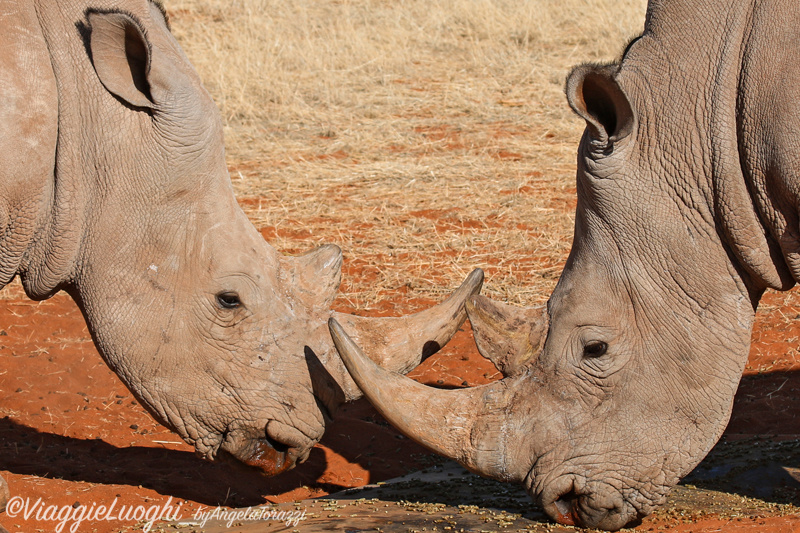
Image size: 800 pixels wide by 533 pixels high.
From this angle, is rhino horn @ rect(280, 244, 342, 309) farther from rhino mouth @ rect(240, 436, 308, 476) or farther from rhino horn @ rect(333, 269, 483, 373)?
rhino mouth @ rect(240, 436, 308, 476)

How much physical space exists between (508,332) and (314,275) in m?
0.86

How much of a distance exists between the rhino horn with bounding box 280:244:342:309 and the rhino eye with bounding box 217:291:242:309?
0.23 m

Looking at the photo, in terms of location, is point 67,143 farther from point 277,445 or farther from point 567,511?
point 567,511

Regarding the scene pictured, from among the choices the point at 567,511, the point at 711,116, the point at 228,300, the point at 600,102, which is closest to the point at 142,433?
the point at 228,300

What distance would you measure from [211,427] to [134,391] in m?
0.35

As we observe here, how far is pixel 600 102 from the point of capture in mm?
3814

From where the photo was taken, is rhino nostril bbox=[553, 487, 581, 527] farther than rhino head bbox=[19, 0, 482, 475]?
Yes

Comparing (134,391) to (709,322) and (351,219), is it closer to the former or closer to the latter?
(709,322)

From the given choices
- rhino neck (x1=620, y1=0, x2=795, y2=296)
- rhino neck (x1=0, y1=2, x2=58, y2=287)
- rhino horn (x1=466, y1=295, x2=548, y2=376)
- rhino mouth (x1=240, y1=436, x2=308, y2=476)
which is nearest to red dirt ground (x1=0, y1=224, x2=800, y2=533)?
rhino mouth (x1=240, y1=436, x2=308, y2=476)

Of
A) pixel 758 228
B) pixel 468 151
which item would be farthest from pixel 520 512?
pixel 468 151

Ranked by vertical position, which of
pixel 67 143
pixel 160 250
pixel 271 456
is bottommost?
pixel 271 456

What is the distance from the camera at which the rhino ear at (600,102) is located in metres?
3.64

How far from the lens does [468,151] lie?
1093cm

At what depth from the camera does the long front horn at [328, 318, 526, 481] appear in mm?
3965
